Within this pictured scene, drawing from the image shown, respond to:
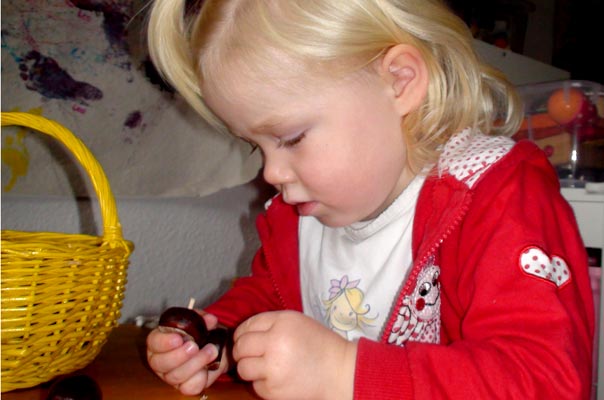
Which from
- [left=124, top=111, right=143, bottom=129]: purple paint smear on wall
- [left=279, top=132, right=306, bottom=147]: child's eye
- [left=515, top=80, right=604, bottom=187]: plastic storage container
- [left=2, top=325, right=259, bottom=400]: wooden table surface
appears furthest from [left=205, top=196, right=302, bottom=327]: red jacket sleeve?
[left=515, top=80, right=604, bottom=187]: plastic storage container

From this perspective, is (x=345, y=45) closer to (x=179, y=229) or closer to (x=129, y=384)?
(x=129, y=384)

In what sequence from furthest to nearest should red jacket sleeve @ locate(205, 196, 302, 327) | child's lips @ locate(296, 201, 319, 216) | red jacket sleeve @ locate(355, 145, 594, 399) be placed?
red jacket sleeve @ locate(205, 196, 302, 327) → child's lips @ locate(296, 201, 319, 216) → red jacket sleeve @ locate(355, 145, 594, 399)

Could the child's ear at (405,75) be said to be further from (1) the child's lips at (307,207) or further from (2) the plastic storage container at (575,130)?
(2) the plastic storage container at (575,130)

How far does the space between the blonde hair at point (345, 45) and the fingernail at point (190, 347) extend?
0.27 metres

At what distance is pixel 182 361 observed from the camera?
0.65 metres

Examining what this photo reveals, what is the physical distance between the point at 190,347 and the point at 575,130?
0.76 metres

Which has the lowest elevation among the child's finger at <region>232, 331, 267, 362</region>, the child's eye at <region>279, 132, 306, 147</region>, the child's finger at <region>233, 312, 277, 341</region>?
the child's finger at <region>232, 331, 267, 362</region>

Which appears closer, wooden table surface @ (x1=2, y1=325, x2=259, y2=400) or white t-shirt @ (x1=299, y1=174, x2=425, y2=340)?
wooden table surface @ (x1=2, y1=325, x2=259, y2=400)

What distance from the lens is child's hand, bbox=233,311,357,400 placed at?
51 cm

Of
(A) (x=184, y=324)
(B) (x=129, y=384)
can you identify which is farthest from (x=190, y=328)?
(B) (x=129, y=384)

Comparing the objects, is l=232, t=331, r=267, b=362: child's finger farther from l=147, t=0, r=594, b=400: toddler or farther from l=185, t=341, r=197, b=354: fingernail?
l=185, t=341, r=197, b=354: fingernail

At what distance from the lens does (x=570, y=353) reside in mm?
514

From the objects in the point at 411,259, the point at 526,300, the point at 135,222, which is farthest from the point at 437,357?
the point at 135,222

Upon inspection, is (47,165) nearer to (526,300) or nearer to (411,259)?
(411,259)
